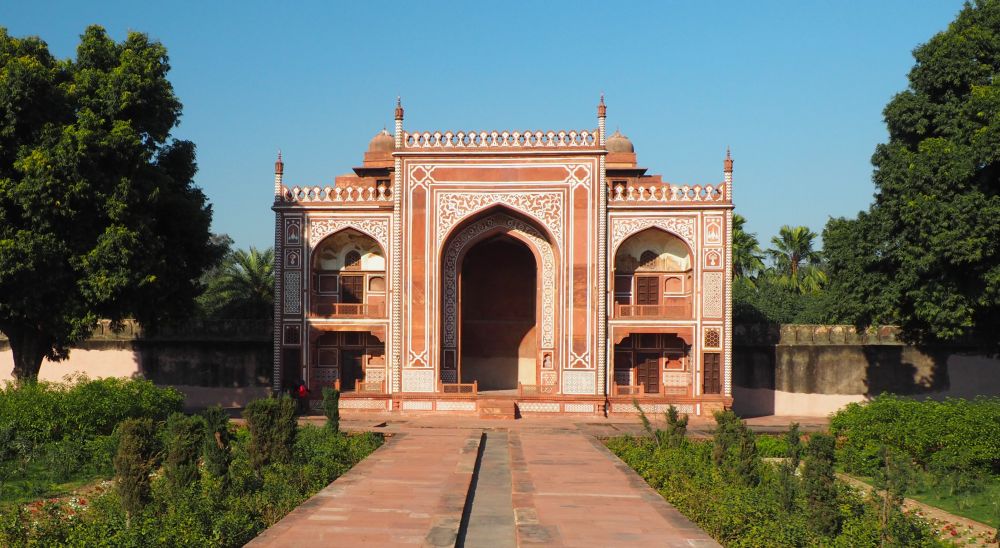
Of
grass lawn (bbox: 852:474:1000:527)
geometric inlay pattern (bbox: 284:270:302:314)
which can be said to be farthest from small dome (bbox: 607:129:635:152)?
grass lawn (bbox: 852:474:1000:527)

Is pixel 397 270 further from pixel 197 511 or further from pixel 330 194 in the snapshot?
pixel 197 511

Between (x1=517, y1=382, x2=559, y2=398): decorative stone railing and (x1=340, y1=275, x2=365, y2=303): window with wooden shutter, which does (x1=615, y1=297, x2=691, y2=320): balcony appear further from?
(x1=340, y1=275, x2=365, y2=303): window with wooden shutter

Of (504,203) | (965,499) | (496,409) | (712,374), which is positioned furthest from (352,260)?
(965,499)

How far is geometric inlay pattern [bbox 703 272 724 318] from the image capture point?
25.6 m

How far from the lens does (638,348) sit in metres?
27.3

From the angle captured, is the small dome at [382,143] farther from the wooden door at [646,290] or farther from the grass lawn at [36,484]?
the grass lawn at [36,484]

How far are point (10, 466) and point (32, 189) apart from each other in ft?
22.9

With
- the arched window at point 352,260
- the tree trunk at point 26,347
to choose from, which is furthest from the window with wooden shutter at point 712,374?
the tree trunk at point 26,347

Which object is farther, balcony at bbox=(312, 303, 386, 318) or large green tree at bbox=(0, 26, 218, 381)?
balcony at bbox=(312, 303, 386, 318)

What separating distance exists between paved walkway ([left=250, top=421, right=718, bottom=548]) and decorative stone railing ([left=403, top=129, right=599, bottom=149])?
1109cm

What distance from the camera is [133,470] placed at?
10477 millimetres

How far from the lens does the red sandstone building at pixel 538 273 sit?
84.1ft

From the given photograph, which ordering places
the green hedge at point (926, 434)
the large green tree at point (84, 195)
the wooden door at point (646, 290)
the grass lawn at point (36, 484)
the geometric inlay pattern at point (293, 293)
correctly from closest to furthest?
the grass lawn at point (36, 484) < the green hedge at point (926, 434) < the large green tree at point (84, 195) < the geometric inlay pattern at point (293, 293) < the wooden door at point (646, 290)

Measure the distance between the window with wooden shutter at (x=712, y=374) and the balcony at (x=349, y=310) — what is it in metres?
9.44
